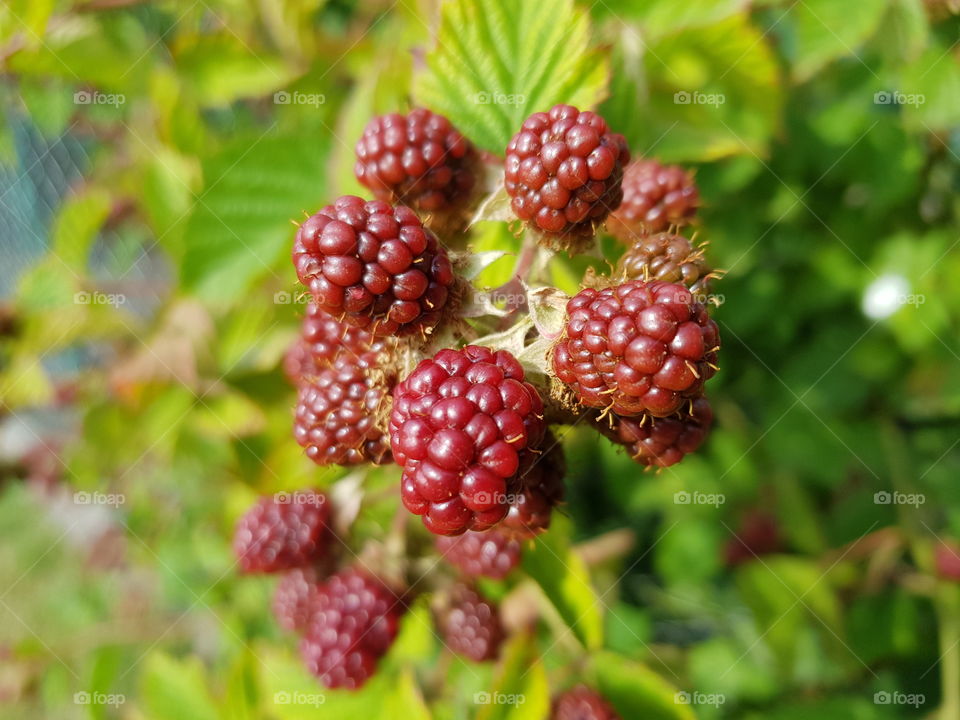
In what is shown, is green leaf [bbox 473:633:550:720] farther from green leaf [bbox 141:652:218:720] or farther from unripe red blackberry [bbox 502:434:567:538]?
green leaf [bbox 141:652:218:720]

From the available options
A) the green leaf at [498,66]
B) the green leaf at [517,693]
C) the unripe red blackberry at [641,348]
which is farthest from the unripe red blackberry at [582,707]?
the green leaf at [498,66]

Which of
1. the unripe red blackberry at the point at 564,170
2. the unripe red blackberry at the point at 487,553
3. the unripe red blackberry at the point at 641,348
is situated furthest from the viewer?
the unripe red blackberry at the point at 487,553

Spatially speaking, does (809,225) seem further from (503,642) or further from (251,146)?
(251,146)

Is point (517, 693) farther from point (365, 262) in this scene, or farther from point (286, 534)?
point (365, 262)

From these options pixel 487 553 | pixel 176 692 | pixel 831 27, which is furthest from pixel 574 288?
pixel 176 692

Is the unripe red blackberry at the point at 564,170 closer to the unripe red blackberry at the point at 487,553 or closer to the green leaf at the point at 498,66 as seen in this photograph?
the green leaf at the point at 498,66

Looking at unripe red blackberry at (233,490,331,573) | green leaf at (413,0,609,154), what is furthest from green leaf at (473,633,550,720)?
green leaf at (413,0,609,154)
